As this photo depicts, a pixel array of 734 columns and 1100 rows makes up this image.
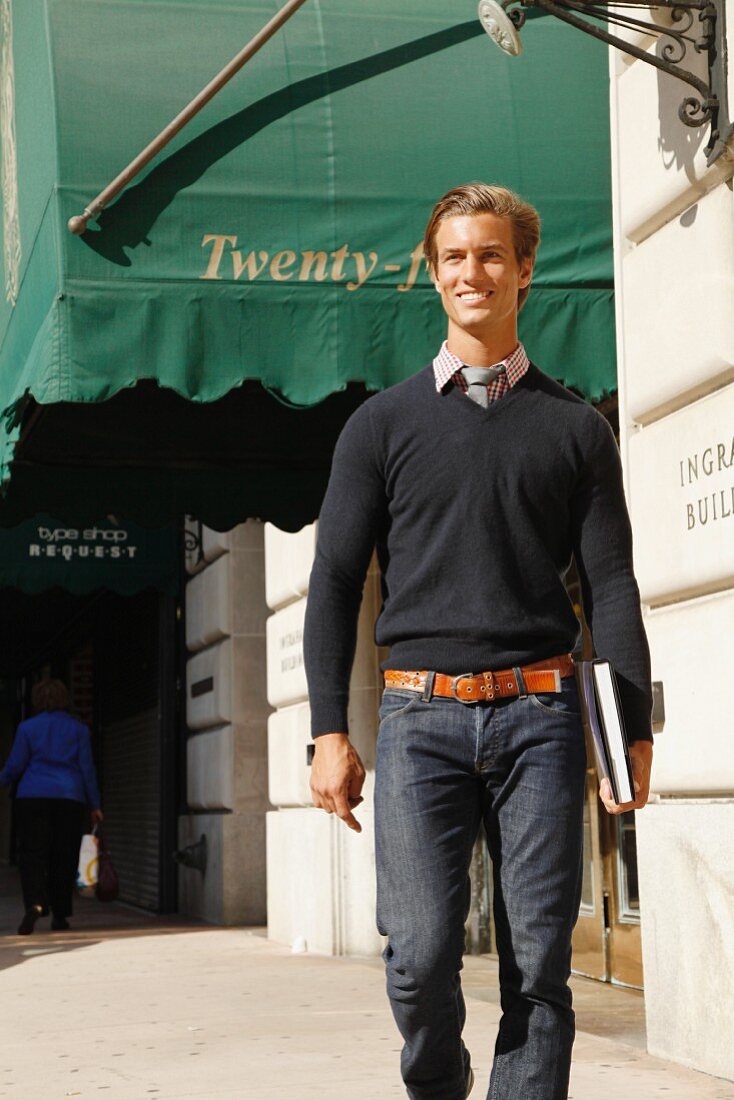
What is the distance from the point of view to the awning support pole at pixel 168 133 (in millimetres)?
6523

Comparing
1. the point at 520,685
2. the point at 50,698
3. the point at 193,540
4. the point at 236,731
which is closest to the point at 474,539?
the point at 520,685

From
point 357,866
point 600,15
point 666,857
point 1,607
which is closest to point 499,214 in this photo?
point 600,15

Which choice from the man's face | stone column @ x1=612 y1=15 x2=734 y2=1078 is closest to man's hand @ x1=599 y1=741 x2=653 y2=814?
the man's face

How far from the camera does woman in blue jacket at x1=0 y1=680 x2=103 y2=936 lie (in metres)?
12.7

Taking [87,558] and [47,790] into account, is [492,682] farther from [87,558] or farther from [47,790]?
[87,558]

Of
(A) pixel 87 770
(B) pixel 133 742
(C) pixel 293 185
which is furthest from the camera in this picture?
(B) pixel 133 742

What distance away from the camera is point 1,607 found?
20.7m

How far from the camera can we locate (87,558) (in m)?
14.3

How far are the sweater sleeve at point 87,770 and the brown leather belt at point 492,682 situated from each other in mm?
9686

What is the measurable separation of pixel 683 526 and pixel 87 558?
9252 mm

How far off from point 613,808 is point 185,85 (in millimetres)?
4411

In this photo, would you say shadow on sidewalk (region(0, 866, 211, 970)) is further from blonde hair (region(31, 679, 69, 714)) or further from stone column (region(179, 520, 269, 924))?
blonde hair (region(31, 679, 69, 714))

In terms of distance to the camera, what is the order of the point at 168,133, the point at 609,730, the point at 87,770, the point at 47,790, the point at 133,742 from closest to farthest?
1. the point at 609,730
2. the point at 168,133
3. the point at 47,790
4. the point at 87,770
5. the point at 133,742

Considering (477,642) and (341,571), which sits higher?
(341,571)
